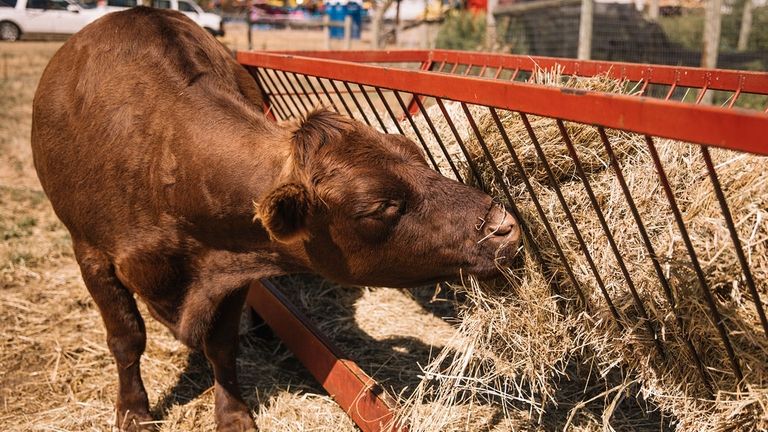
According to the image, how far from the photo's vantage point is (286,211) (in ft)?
8.32

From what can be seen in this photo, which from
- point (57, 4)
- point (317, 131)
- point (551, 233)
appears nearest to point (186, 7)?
point (57, 4)

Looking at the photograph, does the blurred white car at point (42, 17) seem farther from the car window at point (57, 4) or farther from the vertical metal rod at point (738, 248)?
the vertical metal rod at point (738, 248)

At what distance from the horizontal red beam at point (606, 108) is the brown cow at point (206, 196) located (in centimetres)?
36

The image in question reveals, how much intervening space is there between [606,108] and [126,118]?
2.27 m

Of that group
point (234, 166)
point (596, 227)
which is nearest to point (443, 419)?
point (596, 227)

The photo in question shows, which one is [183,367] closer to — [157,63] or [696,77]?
[157,63]

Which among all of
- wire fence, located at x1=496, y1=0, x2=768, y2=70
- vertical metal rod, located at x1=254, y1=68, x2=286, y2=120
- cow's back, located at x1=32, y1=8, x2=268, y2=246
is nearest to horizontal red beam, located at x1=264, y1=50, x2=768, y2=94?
vertical metal rod, located at x1=254, y1=68, x2=286, y2=120

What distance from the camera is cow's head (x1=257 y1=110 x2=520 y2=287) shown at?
8.34ft

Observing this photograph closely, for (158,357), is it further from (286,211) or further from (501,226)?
(501,226)

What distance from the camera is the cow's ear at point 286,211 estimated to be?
2.46 meters

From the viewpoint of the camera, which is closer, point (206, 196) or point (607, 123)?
point (607, 123)

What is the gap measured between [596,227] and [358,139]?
3.03 feet

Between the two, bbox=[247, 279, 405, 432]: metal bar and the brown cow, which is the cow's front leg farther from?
bbox=[247, 279, 405, 432]: metal bar

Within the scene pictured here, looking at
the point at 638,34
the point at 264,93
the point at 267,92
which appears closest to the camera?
the point at 264,93
